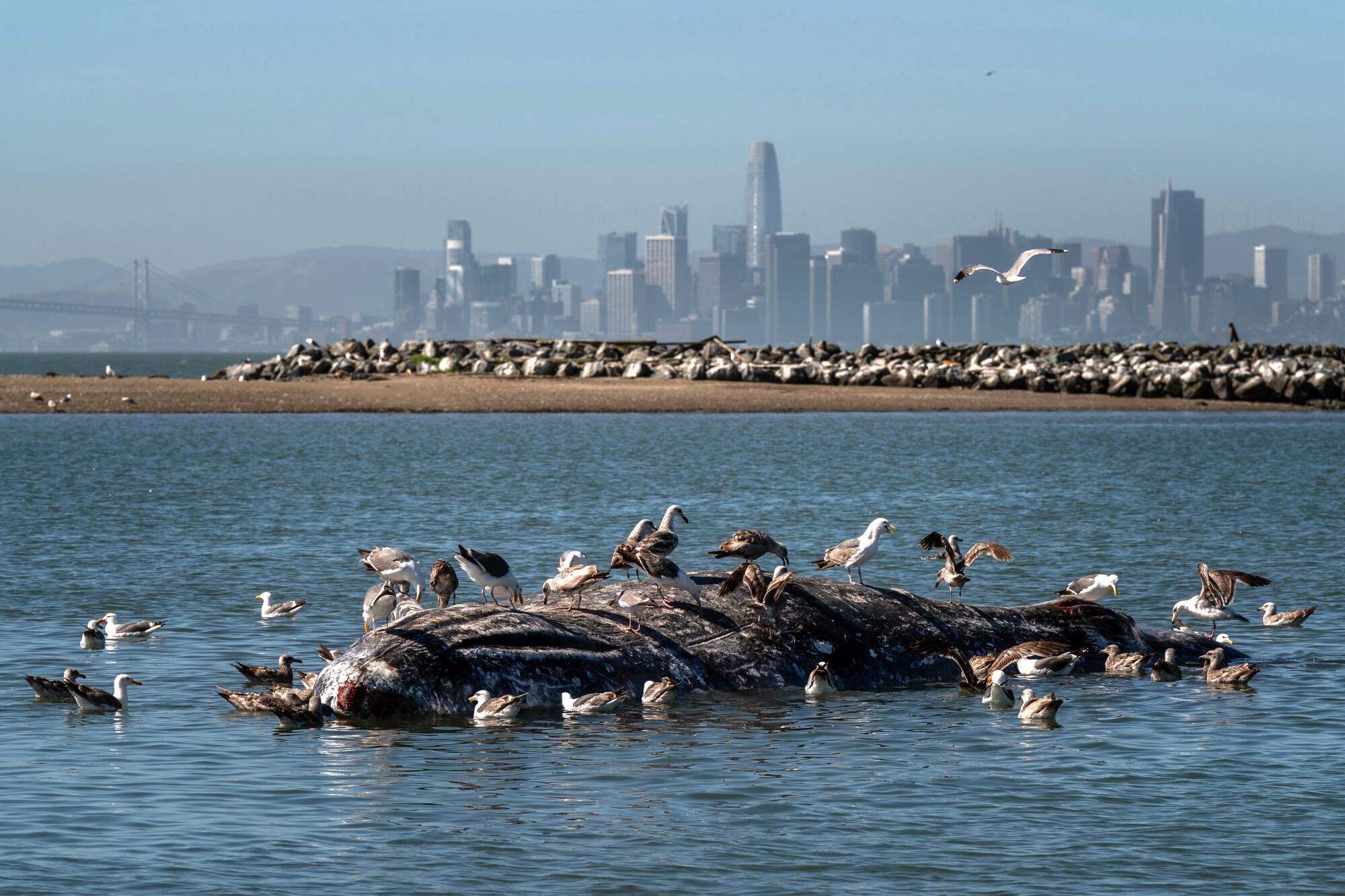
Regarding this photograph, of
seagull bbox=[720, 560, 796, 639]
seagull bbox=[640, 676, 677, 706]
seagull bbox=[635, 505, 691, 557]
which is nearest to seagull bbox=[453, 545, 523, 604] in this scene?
seagull bbox=[635, 505, 691, 557]

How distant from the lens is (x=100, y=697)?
46.4 feet

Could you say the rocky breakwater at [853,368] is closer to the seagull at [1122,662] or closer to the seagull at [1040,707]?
the seagull at [1122,662]

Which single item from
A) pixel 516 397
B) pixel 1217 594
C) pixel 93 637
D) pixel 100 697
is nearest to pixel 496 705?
pixel 100 697

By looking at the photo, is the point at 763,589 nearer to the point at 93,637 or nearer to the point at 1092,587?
the point at 1092,587

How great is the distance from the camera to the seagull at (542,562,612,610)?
1426 cm

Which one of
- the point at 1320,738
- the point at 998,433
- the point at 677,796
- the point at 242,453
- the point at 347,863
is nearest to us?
the point at 347,863

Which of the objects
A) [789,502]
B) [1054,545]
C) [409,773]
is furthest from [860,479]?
[409,773]

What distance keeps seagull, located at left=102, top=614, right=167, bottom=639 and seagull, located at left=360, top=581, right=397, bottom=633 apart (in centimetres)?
336

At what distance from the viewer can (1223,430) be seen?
59969mm

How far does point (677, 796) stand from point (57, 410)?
58110mm

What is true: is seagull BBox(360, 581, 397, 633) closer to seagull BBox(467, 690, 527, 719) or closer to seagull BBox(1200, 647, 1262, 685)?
seagull BBox(467, 690, 527, 719)

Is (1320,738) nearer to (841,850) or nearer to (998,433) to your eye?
(841,850)

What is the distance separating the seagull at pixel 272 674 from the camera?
15102 millimetres

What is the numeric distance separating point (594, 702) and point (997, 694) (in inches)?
131
